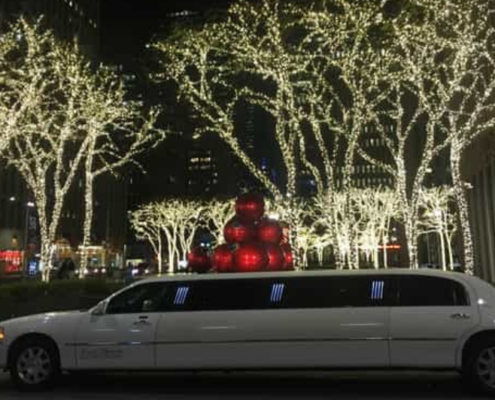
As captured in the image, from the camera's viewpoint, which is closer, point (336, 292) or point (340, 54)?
point (336, 292)

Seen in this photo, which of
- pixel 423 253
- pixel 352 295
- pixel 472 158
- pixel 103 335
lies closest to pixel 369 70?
pixel 352 295

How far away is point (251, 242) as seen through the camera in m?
20.9

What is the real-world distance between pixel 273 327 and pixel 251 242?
12435mm

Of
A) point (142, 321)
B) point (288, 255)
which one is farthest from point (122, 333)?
point (288, 255)

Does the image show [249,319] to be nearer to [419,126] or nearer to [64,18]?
[419,126]

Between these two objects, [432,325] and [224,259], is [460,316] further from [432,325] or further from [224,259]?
[224,259]

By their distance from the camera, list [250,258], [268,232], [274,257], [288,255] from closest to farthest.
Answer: [250,258], [274,257], [268,232], [288,255]

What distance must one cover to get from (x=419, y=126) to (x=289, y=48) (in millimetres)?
31432

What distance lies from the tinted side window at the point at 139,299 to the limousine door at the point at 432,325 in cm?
330

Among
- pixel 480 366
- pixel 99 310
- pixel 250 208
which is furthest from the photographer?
pixel 250 208

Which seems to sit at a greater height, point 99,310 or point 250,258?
point 250,258

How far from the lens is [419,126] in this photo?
48.7 metres

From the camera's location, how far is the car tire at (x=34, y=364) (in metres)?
8.90

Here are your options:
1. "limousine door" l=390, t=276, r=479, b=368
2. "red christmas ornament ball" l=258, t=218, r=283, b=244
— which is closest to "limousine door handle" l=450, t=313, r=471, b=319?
"limousine door" l=390, t=276, r=479, b=368
